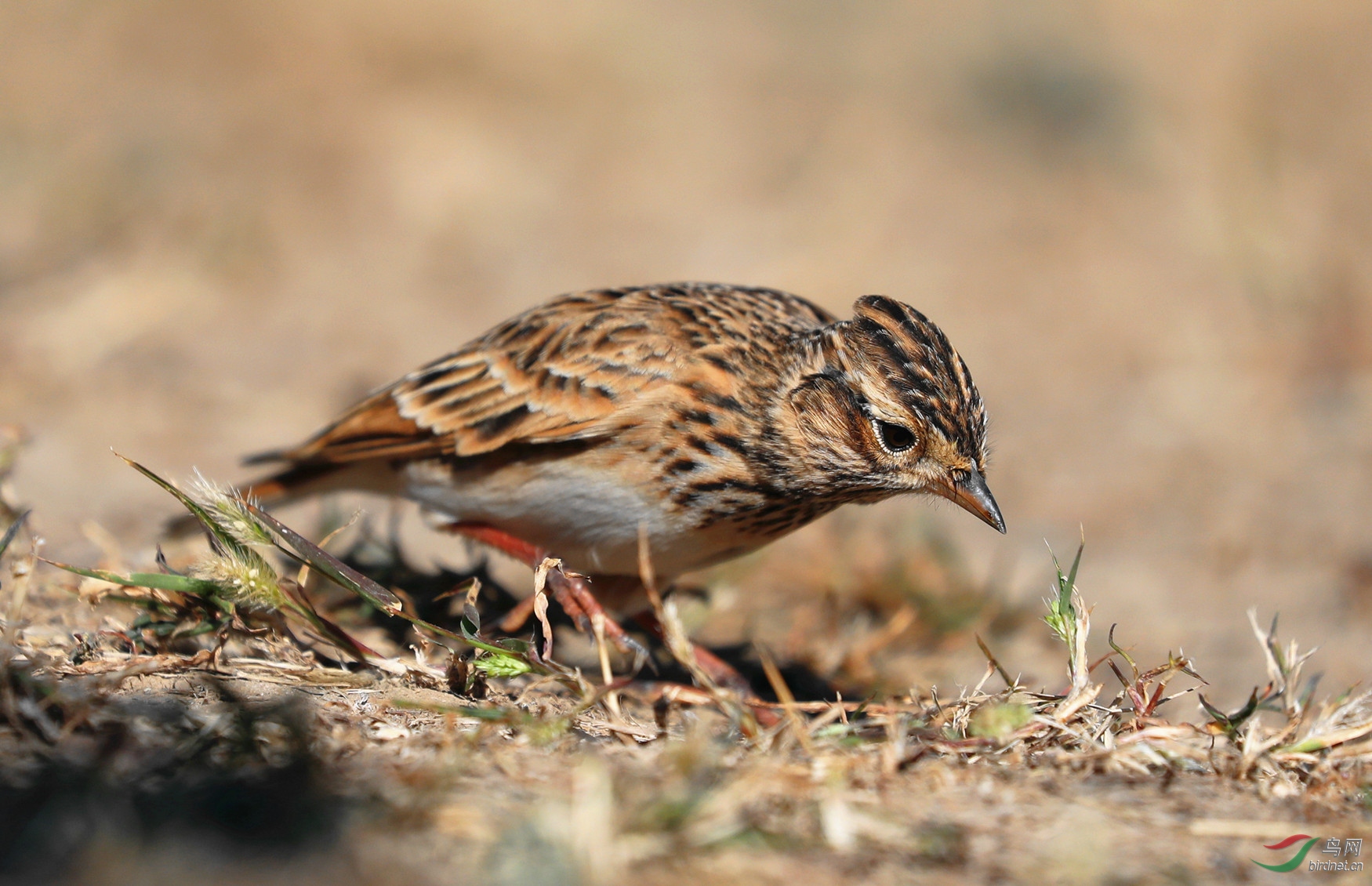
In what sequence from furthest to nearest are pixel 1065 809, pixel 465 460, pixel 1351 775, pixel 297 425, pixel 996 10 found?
pixel 996 10
pixel 297 425
pixel 465 460
pixel 1351 775
pixel 1065 809

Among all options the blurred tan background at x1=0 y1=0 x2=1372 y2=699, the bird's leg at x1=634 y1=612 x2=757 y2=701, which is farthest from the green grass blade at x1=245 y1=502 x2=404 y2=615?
the blurred tan background at x1=0 y1=0 x2=1372 y2=699

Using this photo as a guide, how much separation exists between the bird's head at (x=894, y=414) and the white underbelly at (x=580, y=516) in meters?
0.56

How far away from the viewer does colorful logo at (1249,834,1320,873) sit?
2957 millimetres

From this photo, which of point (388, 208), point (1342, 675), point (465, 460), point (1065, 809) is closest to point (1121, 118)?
point (388, 208)

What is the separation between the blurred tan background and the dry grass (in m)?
2.18

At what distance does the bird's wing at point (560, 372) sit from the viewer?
494 cm

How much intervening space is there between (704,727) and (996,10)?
46.4 feet

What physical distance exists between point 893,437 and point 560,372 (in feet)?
4.71

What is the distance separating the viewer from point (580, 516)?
4820 millimetres

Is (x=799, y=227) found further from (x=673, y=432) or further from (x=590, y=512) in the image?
(x=590, y=512)

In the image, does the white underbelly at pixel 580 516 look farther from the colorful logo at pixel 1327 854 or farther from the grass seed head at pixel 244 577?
the colorful logo at pixel 1327 854

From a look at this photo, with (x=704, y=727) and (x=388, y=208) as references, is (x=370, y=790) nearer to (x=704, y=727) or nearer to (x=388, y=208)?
(x=704, y=727)

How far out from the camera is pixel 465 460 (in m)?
5.24

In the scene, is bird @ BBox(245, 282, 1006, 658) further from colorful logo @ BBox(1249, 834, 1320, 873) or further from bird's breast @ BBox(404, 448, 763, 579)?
colorful logo @ BBox(1249, 834, 1320, 873)
